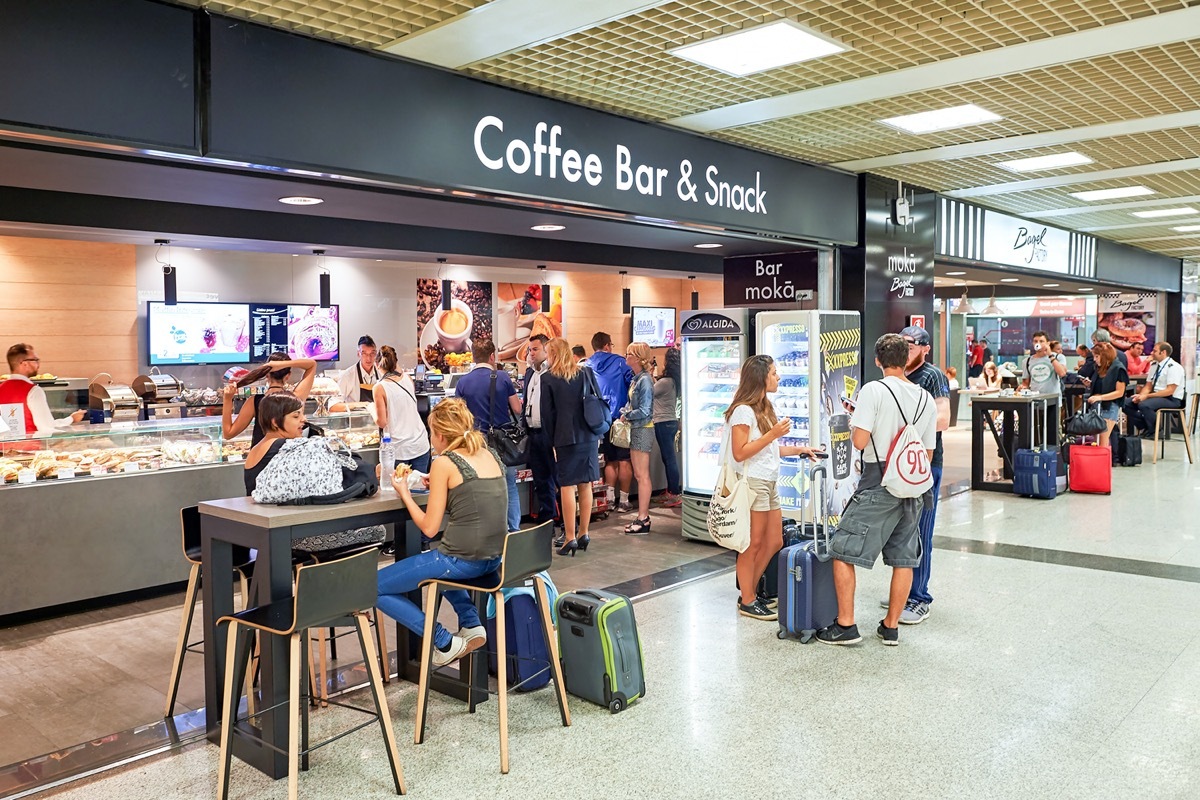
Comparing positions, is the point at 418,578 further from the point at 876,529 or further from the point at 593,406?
the point at 593,406

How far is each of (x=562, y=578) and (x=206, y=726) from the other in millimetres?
2614

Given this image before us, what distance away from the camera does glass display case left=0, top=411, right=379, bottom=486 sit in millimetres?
5191

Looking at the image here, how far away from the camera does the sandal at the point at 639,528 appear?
24.0 feet

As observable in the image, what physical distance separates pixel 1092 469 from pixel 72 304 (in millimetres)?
10211

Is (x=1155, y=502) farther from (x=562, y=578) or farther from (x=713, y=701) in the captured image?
(x=713, y=701)

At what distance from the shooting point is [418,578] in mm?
3660

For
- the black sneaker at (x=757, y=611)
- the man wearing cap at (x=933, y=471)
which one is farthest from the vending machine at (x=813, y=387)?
the black sneaker at (x=757, y=611)

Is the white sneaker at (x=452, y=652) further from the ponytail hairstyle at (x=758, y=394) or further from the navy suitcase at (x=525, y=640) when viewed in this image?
the ponytail hairstyle at (x=758, y=394)

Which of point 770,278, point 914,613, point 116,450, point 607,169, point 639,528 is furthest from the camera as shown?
point 770,278

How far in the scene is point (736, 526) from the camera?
15.9 feet

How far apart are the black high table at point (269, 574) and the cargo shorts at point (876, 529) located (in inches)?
73.7

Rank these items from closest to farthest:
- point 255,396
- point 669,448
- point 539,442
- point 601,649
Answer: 1. point 601,649
2. point 255,396
3. point 539,442
4. point 669,448

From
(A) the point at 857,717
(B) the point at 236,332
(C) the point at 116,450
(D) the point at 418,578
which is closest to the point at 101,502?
(C) the point at 116,450

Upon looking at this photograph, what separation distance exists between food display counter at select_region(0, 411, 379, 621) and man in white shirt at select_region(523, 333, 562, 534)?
2.07 meters
